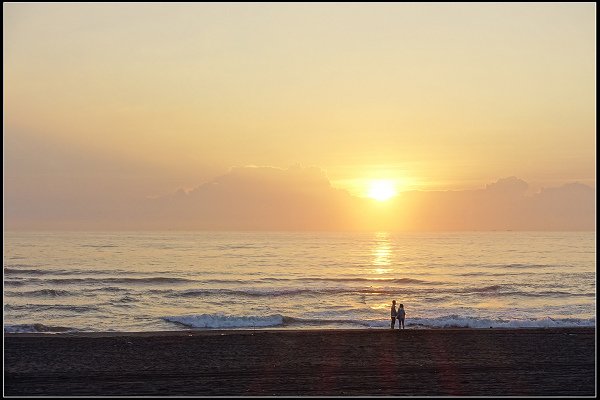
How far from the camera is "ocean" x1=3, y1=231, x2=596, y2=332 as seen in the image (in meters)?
32.9

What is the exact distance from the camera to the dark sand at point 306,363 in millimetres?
15531

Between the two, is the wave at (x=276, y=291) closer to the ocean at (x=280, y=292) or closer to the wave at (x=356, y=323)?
the ocean at (x=280, y=292)

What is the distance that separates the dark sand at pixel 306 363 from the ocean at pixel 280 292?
27.0 feet

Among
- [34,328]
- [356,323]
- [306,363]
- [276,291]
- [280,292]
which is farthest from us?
[276,291]

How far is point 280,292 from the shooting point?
156ft

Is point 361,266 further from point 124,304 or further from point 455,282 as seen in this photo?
point 124,304

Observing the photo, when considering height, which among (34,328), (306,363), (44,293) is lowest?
(44,293)

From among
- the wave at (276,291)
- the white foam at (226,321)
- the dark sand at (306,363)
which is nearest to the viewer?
the dark sand at (306,363)

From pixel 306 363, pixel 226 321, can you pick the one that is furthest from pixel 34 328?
pixel 306 363

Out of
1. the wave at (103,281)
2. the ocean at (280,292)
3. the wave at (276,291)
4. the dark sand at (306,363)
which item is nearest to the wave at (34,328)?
the ocean at (280,292)

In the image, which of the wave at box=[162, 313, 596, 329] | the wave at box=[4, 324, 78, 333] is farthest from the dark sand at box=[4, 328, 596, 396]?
the wave at box=[4, 324, 78, 333]

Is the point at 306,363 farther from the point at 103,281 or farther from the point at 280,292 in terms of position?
the point at 103,281

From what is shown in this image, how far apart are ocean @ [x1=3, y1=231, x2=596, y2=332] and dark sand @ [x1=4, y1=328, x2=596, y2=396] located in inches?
324

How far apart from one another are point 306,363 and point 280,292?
95.7 ft
